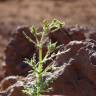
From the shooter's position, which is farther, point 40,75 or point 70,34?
point 70,34

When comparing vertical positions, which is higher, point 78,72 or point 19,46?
point 19,46

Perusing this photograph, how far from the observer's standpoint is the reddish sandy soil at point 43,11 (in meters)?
16.5

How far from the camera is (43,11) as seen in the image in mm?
Result: 18531

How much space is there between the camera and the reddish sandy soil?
1655 centimetres

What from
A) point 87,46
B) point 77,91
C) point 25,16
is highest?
point 25,16

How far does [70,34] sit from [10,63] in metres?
1.10

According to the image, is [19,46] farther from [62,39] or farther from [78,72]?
[78,72]

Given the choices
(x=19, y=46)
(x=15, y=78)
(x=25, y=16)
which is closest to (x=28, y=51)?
(x=19, y=46)

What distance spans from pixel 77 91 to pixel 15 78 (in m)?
0.92

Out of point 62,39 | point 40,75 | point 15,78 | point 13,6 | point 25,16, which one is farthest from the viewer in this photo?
point 13,6

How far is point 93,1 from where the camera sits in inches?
763

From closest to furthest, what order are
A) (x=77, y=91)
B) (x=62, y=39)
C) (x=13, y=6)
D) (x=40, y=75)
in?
(x=40, y=75), (x=77, y=91), (x=62, y=39), (x=13, y=6)

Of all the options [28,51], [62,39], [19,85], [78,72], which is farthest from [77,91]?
[28,51]

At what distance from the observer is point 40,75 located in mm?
4805
